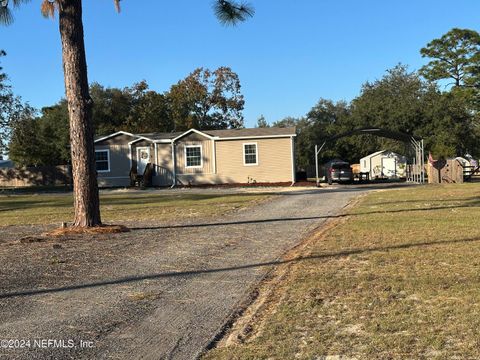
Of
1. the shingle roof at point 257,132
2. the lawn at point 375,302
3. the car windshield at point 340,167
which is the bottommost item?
the lawn at point 375,302

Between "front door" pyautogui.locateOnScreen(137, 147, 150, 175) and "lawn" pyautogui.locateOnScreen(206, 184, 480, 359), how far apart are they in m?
24.4

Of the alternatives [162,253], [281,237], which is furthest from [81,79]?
[281,237]

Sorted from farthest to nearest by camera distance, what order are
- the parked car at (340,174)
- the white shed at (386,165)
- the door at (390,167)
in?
the door at (390,167) → the white shed at (386,165) → the parked car at (340,174)

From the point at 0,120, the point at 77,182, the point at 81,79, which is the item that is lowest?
the point at 77,182

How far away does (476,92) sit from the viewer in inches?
2146

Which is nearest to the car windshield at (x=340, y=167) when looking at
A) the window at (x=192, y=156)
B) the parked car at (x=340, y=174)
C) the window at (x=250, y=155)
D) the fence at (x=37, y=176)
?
the parked car at (x=340, y=174)

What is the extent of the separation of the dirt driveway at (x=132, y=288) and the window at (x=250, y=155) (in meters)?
19.7

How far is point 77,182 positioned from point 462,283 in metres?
8.21

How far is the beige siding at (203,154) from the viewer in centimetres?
3177

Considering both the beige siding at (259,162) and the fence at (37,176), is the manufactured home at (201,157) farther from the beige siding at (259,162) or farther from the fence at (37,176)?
the fence at (37,176)

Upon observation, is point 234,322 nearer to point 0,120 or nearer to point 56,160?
point 0,120

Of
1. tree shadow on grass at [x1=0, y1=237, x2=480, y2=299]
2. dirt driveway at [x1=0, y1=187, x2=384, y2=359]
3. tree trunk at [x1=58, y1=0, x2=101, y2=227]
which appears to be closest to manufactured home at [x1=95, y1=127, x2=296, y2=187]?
dirt driveway at [x1=0, y1=187, x2=384, y2=359]

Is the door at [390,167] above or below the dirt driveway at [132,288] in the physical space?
above

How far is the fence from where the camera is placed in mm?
45562
